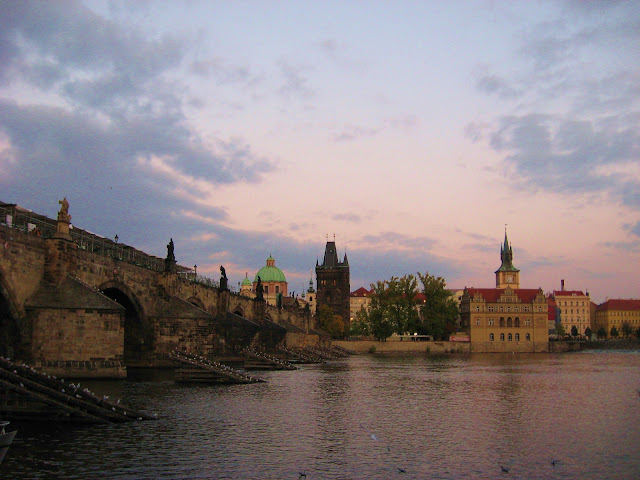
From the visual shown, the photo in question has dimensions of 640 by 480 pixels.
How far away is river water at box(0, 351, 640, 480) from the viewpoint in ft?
47.2

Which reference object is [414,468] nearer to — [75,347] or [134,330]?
[75,347]

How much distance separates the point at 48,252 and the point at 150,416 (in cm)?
1519

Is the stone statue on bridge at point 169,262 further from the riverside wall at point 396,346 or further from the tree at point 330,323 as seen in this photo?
the tree at point 330,323

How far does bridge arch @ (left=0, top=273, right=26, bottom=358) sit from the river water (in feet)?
12.1

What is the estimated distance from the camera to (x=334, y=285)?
18538 centimetres

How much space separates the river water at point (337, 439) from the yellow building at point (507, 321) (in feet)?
348

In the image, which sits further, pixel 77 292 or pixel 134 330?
pixel 134 330

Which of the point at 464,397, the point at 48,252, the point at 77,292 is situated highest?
the point at 48,252

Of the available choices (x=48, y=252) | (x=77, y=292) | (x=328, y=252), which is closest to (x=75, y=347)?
(x=77, y=292)

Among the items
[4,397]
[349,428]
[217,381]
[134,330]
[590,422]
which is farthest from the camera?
[134,330]

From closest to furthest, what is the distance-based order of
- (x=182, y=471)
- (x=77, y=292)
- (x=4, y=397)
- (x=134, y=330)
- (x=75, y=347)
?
(x=182, y=471) → (x=4, y=397) → (x=75, y=347) → (x=77, y=292) → (x=134, y=330)

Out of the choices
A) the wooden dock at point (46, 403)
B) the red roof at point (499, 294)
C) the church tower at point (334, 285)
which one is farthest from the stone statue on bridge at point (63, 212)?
the church tower at point (334, 285)

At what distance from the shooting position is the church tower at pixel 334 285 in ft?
599

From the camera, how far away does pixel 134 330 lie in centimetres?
4462
